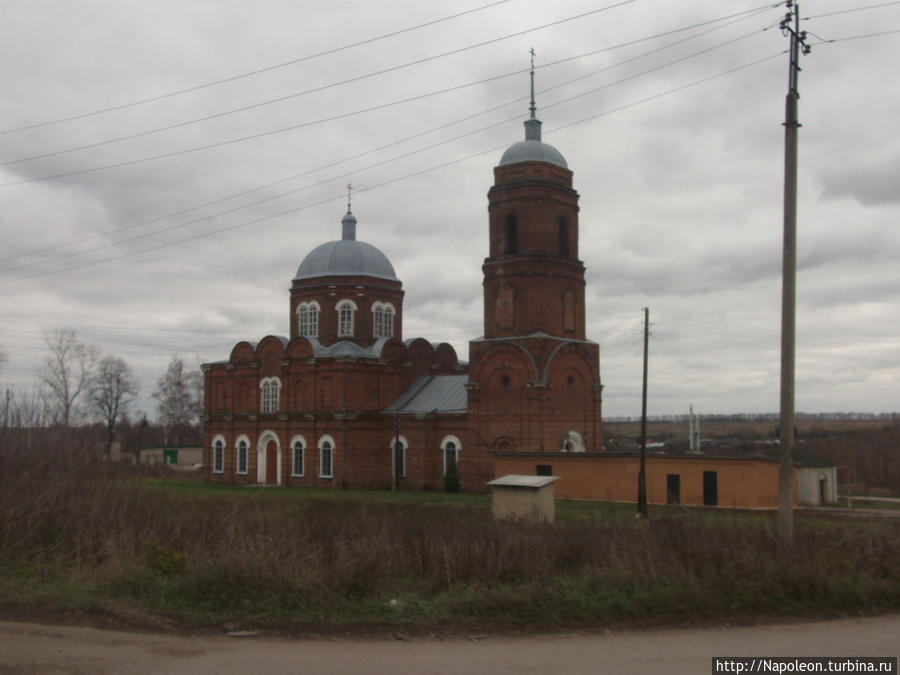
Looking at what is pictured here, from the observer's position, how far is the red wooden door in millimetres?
41562

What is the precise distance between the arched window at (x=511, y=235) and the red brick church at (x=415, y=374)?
49mm

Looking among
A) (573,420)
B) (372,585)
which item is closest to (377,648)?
(372,585)

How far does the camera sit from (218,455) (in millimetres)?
44438

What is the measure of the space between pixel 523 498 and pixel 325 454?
21.4 m

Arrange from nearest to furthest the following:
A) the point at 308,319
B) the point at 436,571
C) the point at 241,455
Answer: the point at 436,571 → the point at 241,455 → the point at 308,319

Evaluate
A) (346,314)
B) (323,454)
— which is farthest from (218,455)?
(346,314)

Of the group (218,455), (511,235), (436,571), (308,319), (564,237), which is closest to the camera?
(436,571)

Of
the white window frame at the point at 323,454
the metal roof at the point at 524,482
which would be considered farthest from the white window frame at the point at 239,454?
the metal roof at the point at 524,482

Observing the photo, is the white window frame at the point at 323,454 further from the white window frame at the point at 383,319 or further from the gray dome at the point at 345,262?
the gray dome at the point at 345,262

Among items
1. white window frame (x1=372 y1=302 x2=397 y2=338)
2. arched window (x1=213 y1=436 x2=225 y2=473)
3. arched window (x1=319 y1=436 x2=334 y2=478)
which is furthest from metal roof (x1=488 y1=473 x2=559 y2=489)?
arched window (x1=213 y1=436 x2=225 y2=473)

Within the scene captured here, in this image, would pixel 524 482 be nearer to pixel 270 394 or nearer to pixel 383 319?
pixel 270 394

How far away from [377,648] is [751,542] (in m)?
6.22

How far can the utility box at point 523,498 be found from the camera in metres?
19.2

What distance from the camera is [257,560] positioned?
411 inches
